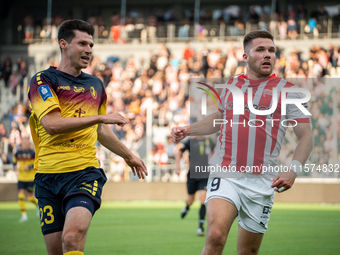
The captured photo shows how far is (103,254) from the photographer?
8.02 meters

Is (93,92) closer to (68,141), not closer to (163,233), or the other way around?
(68,141)

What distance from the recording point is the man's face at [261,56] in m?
4.92

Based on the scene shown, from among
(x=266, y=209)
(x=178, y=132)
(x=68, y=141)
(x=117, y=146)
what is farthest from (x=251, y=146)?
(x=68, y=141)

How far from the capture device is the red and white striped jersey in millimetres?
4777

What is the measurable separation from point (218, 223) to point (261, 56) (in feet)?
5.42

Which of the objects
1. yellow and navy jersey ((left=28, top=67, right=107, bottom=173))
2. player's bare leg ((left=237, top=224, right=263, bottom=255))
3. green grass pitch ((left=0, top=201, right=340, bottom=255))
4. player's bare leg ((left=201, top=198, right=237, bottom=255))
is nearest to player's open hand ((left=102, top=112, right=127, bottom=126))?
yellow and navy jersey ((left=28, top=67, right=107, bottom=173))

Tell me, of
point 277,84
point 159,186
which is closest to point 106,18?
point 159,186

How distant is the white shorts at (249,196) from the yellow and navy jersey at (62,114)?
1.17m

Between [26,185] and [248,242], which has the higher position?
[248,242]

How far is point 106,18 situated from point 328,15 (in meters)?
13.1

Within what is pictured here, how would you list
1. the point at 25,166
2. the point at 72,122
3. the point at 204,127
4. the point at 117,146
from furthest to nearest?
the point at 25,166
the point at 204,127
the point at 117,146
the point at 72,122

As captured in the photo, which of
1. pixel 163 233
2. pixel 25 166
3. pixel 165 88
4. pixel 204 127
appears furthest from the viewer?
pixel 165 88

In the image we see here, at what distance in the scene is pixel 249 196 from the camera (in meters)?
4.64

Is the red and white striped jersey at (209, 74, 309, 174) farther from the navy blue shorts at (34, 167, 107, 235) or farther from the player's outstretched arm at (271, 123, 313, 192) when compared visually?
the navy blue shorts at (34, 167, 107, 235)
